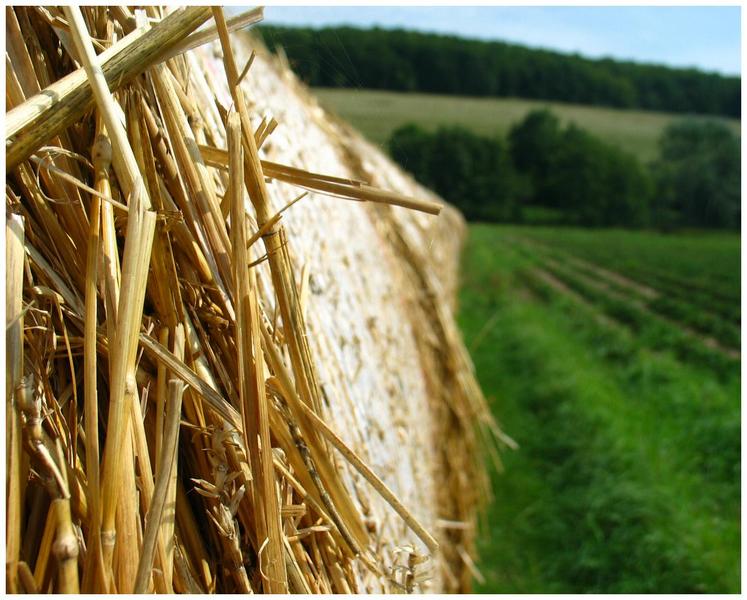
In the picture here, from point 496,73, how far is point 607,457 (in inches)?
1738

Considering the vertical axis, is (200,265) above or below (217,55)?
below

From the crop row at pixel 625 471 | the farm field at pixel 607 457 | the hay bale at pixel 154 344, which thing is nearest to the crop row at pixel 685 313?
the farm field at pixel 607 457

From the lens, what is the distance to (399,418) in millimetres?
2566

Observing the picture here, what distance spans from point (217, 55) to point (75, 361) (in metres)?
1.31

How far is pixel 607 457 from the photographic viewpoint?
534cm

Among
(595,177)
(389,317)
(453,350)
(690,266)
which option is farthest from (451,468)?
(595,177)

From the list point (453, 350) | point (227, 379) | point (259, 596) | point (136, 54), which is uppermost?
point (136, 54)

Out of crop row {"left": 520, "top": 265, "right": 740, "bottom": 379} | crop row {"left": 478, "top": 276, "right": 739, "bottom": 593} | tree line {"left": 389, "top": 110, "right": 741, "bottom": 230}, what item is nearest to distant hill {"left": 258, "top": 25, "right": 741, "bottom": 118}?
crop row {"left": 478, "top": 276, "right": 739, "bottom": 593}

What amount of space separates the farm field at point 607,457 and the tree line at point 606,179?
84.3 ft

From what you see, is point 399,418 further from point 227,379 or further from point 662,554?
point 662,554

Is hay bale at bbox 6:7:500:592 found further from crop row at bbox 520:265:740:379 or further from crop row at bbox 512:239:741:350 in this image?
crop row at bbox 512:239:741:350

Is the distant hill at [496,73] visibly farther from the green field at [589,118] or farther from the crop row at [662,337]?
the crop row at [662,337]

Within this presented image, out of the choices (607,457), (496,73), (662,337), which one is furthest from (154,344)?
(496,73)

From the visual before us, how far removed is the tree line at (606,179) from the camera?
41.5 m
